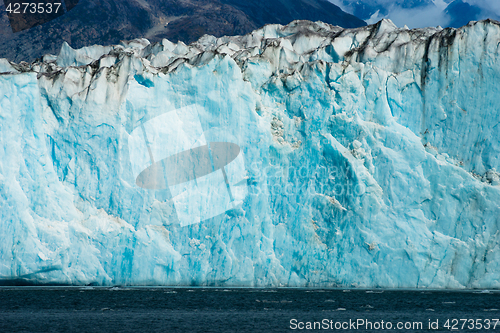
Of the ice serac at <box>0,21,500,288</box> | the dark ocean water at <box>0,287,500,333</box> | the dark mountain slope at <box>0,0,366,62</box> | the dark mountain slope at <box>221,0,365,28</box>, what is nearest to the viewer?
the dark ocean water at <box>0,287,500,333</box>

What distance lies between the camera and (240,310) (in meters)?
11.7

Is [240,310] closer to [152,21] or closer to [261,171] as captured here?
[261,171]

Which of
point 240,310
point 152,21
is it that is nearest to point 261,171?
point 240,310

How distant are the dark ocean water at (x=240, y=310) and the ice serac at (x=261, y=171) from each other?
48 cm

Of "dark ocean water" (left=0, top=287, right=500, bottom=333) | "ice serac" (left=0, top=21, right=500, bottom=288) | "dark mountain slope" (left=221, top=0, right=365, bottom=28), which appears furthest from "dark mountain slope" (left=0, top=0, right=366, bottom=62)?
"dark ocean water" (left=0, top=287, right=500, bottom=333)

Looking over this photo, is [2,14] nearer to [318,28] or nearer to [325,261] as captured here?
[318,28]

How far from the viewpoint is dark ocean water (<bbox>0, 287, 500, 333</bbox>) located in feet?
34.6

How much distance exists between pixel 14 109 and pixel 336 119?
323 inches

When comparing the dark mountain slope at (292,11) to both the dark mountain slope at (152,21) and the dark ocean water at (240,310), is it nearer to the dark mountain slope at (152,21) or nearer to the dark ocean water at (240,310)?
the dark mountain slope at (152,21)

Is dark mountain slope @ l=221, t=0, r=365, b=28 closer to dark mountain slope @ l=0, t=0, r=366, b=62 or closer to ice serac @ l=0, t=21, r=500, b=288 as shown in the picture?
dark mountain slope @ l=0, t=0, r=366, b=62

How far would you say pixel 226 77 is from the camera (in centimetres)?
1339

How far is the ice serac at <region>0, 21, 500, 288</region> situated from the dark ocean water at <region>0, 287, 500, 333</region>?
0.48 meters

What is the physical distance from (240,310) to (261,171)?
137 inches

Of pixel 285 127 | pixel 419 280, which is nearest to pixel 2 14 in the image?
pixel 285 127
